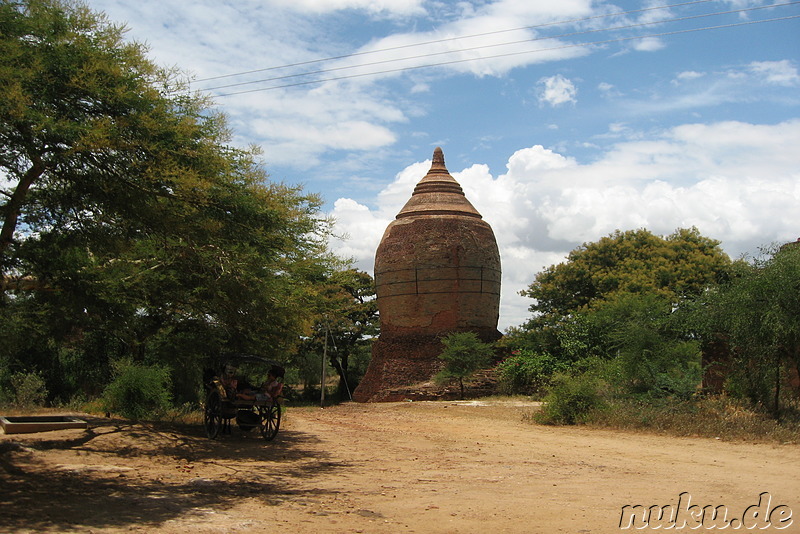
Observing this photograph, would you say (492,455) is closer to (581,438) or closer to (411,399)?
(581,438)

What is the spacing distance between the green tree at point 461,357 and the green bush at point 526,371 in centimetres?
104

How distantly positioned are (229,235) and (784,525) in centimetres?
763

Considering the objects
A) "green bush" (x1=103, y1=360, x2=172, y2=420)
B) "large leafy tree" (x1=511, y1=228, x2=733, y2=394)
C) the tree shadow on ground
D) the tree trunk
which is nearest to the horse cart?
the tree shadow on ground

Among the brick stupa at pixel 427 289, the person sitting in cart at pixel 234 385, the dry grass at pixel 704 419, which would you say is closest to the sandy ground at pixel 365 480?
the dry grass at pixel 704 419

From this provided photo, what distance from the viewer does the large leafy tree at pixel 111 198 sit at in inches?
331

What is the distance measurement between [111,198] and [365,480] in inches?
182

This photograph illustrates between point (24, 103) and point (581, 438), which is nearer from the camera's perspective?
point (24, 103)

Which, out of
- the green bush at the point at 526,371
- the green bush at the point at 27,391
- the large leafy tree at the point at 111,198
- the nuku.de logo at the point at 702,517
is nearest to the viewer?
the nuku.de logo at the point at 702,517

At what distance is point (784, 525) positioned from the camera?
614cm

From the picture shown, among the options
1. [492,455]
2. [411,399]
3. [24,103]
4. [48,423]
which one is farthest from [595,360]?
[24,103]

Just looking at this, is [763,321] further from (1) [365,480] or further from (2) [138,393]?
(2) [138,393]

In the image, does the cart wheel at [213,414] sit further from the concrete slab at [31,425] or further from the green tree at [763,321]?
the green tree at [763,321]

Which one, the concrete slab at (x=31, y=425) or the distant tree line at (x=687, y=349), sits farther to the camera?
the distant tree line at (x=687, y=349)

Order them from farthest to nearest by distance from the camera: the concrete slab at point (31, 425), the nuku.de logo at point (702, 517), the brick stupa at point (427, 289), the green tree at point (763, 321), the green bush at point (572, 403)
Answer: the brick stupa at point (427, 289)
the green bush at point (572, 403)
the green tree at point (763, 321)
the concrete slab at point (31, 425)
the nuku.de logo at point (702, 517)
